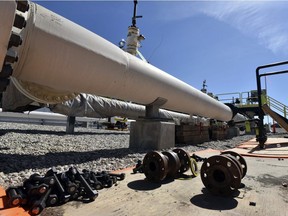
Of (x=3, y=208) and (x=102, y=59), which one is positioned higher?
(x=102, y=59)

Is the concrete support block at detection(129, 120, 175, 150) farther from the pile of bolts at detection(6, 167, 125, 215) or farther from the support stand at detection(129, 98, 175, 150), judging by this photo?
the pile of bolts at detection(6, 167, 125, 215)

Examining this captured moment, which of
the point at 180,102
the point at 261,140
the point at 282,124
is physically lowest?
the point at 261,140

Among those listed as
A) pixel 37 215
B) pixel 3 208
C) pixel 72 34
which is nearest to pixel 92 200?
pixel 37 215

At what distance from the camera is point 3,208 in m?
2.14

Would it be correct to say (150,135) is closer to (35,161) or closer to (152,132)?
(152,132)

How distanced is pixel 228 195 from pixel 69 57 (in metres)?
3.51

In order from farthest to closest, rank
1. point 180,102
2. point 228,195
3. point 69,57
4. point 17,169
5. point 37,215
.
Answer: point 180,102 → point 69,57 → point 17,169 → point 228,195 → point 37,215

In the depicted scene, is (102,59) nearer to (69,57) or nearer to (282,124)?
(69,57)

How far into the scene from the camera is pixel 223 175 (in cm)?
294

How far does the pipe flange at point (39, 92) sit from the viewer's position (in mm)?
4816

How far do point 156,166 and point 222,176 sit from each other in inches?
38.2

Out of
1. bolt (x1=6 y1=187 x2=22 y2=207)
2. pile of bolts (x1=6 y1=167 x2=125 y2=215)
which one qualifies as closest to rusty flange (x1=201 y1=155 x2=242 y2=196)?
pile of bolts (x1=6 y1=167 x2=125 y2=215)

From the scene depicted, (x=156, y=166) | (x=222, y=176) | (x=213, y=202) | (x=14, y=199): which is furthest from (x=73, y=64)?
(x=213, y=202)

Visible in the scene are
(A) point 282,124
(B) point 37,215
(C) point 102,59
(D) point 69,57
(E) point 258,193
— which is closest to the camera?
(B) point 37,215
